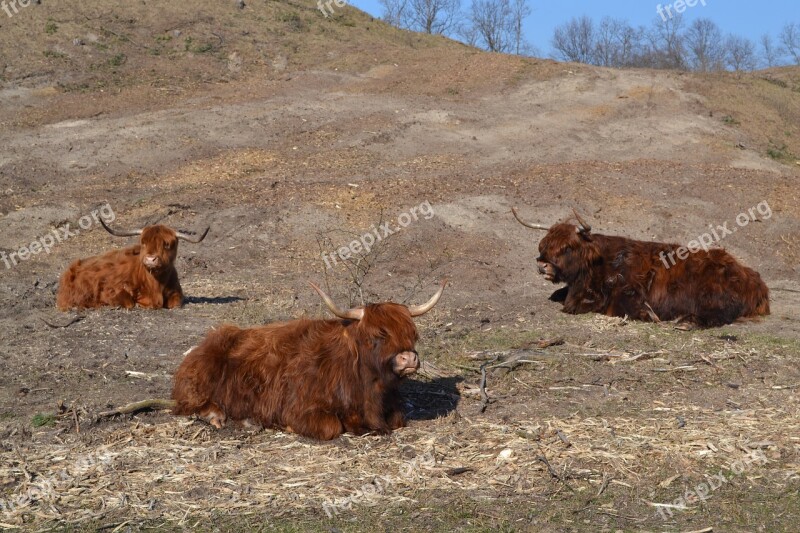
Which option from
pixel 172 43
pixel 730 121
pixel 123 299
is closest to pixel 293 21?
pixel 172 43

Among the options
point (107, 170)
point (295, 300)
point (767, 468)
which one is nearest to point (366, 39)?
point (107, 170)

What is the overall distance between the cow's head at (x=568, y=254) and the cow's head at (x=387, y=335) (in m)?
4.77

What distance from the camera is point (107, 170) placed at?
64.3 ft

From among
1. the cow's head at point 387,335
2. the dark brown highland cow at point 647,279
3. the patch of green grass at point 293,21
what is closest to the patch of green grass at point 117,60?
the patch of green grass at point 293,21

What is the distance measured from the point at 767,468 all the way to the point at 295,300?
672cm

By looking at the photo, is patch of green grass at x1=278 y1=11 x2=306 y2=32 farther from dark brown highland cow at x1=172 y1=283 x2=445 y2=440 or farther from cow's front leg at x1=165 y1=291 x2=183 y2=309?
dark brown highland cow at x1=172 y1=283 x2=445 y2=440

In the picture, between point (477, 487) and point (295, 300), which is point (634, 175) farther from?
point (477, 487)

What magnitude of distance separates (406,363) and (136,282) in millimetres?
5969

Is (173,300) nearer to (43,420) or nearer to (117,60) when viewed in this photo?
(43,420)

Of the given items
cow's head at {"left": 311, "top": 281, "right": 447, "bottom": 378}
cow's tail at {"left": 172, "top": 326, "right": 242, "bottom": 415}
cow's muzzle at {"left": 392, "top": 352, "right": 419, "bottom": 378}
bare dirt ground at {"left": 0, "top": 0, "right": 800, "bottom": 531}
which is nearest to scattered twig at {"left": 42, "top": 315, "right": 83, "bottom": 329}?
bare dirt ground at {"left": 0, "top": 0, "right": 800, "bottom": 531}

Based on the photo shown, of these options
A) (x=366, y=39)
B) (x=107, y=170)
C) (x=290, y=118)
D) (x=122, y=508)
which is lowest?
(x=122, y=508)

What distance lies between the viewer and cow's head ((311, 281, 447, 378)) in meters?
6.32

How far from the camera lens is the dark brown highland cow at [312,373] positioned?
6.46 meters

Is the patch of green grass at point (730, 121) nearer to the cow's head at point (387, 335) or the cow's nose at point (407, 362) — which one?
the cow's head at point (387, 335)
